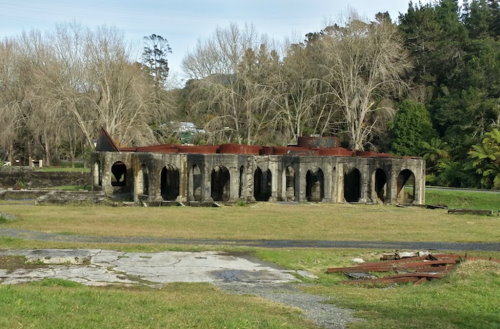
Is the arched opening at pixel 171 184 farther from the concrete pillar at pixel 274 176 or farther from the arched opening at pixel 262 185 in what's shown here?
the concrete pillar at pixel 274 176

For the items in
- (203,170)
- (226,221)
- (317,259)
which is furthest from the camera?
(203,170)

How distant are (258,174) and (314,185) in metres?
4.38

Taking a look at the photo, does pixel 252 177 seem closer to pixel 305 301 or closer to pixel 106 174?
pixel 106 174

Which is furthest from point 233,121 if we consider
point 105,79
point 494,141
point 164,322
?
point 164,322

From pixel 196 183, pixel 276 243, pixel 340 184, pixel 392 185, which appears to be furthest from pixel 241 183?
pixel 276 243

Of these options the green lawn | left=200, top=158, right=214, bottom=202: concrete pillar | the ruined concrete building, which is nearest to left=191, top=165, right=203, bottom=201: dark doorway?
the ruined concrete building

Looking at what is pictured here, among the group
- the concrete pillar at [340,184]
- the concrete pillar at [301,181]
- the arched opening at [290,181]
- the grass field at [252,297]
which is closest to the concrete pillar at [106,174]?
the grass field at [252,297]

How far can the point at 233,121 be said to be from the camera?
65.7m

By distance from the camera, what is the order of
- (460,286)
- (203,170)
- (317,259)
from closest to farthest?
(460,286)
(317,259)
(203,170)

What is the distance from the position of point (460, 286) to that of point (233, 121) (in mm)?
51985

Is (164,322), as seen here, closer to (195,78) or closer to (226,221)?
(226,221)

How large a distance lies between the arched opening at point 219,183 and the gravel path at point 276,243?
70.5ft

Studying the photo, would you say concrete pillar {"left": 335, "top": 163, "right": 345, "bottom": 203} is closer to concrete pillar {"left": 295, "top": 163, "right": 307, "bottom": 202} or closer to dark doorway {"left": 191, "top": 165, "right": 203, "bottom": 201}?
concrete pillar {"left": 295, "top": 163, "right": 307, "bottom": 202}

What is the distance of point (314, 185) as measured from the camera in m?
47.3
